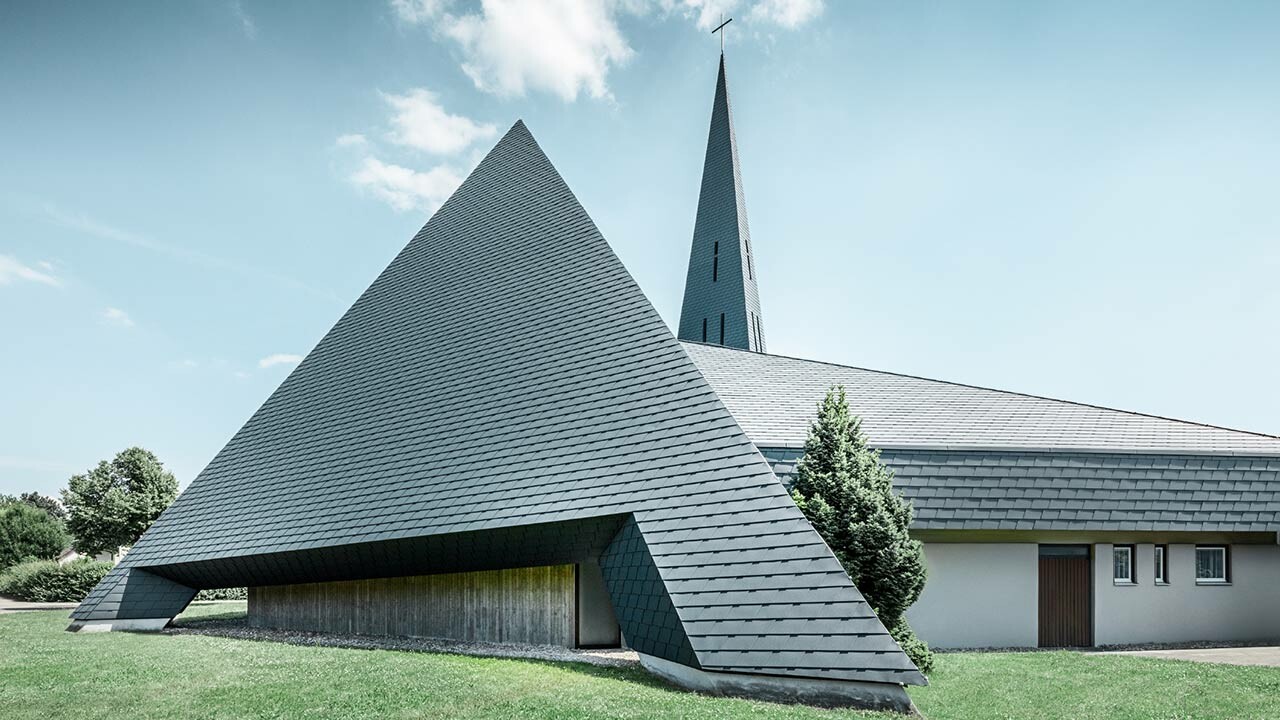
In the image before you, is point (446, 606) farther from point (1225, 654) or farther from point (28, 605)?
point (28, 605)

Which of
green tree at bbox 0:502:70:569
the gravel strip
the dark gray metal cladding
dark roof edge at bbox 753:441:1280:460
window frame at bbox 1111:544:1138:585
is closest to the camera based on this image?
the dark gray metal cladding

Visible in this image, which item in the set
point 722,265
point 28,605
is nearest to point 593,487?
point 722,265

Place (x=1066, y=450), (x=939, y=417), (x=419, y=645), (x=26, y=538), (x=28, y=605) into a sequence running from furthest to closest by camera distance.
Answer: (x=26, y=538)
(x=28, y=605)
(x=939, y=417)
(x=1066, y=450)
(x=419, y=645)

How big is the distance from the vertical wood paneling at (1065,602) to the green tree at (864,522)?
5.10 metres

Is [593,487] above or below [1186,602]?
above

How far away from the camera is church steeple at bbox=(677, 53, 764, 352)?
31.2 meters

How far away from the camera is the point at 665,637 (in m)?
11.0

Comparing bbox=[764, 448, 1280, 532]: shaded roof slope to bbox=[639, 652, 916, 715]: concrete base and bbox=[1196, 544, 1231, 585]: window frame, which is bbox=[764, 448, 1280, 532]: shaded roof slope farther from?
bbox=[639, 652, 916, 715]: concrete base

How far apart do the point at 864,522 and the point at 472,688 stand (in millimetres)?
→ 6267

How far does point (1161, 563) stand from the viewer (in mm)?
17141

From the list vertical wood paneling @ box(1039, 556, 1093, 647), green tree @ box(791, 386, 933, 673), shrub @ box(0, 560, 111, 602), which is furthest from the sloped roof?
shrub @ box(0, 560, 111, 602)

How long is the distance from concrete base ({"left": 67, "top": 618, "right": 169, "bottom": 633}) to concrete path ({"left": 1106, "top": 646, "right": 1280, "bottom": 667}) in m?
18.5

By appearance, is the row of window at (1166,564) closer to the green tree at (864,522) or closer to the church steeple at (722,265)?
the green tree at (864,522)

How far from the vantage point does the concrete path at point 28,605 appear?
25656 millimetres
